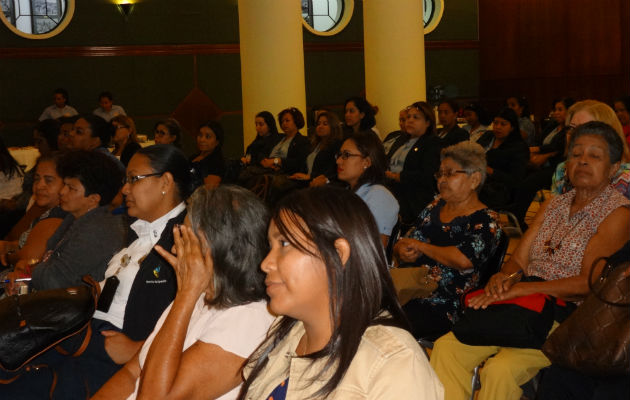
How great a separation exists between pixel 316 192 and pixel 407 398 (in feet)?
1.66

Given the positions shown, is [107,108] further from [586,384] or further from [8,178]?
[586,384]

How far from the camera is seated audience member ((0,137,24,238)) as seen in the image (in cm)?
577

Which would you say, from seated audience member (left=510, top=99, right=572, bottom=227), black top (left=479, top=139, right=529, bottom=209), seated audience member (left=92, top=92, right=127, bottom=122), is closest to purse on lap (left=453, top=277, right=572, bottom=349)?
seated audience member (left=510, top=99, right=572, bottom=227)

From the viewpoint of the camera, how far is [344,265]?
1.65m

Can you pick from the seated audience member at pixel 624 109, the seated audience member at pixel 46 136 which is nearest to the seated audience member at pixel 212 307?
the seated audience member at pixel 46 136

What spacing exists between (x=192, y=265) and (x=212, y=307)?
21 centimetres

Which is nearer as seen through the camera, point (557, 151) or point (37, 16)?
point (557, 151)

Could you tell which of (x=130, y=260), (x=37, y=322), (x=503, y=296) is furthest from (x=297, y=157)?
(x=37, y=322)

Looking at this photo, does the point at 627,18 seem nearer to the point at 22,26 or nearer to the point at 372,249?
the point at 22,26

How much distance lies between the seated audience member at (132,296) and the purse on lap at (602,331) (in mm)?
1459

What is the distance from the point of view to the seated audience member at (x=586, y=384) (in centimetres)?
238

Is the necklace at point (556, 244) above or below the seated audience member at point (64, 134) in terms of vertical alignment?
below

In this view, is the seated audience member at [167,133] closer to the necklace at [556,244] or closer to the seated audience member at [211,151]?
the seated audience member at [211,151]

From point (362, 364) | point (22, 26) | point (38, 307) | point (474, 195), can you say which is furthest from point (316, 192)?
point (22, 26)
